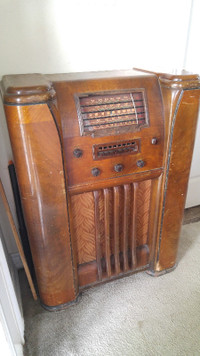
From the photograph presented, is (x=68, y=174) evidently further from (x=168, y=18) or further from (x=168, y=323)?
(x=168, y=18)

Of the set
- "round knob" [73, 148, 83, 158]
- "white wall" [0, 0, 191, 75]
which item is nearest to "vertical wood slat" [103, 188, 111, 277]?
"round knob" [73, 148, 83, 158]

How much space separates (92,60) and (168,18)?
0.53 metres

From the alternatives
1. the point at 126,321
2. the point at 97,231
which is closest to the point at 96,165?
the point at 97,231

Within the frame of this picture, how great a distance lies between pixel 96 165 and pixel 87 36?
721mm

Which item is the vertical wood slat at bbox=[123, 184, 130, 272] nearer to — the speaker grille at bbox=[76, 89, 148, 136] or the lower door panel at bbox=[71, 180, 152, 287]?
the lower door panel at bbox=[71, 180, 152, 287]

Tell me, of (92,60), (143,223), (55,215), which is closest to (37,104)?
(55,215)

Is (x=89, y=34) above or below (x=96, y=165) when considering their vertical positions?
above

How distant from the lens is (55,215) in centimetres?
115


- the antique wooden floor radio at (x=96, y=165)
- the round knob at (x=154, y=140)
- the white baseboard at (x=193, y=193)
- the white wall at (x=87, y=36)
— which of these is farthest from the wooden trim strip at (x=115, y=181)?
the white baseboard at (x=193, y=193)

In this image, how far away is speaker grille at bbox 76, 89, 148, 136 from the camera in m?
1.08

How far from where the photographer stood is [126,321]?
135 centimetres

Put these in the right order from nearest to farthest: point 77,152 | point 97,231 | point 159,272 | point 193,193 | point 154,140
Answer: point 77,152 < point 154,140 < point 97,231 < point 159,272 < point 193,193

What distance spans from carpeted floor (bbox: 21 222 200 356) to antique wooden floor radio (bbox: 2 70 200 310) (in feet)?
0.35

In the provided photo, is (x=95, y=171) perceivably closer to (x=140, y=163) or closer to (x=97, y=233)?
(x=140, y=163)
